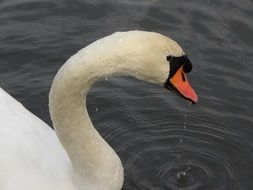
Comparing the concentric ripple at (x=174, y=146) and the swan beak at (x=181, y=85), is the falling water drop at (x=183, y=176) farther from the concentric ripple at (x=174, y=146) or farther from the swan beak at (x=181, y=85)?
the swan beak at (x=181, y=85)

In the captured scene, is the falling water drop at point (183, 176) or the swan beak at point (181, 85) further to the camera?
the falling water drop at point (183, 176)

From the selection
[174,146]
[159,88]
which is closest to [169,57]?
[174,146]

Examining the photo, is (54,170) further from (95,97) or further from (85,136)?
(95,97)

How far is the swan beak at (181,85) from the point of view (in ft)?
14.2

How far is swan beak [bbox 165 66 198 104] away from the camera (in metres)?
4.33

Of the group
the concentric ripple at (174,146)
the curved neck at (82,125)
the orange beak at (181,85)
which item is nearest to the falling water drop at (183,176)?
the concentric ripple at (174,146)

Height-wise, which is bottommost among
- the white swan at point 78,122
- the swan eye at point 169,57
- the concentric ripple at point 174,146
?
the concentric ripple at point 174,146

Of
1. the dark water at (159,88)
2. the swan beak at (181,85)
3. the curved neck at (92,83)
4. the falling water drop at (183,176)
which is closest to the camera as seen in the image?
the curved neck at (92,83)

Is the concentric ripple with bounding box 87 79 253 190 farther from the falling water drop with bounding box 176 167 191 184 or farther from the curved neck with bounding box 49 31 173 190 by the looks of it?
the curved neck with bounding box 49 31 173 190

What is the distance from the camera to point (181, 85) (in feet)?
14.6

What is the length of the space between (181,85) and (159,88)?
2.84 metres

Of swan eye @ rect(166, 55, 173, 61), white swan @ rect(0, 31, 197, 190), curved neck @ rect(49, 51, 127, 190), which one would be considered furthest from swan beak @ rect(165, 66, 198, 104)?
curved neck @ rect(49, 51, 127, 190)

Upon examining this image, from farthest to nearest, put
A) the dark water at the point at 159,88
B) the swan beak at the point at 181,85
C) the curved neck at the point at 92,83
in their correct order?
the dark water at the point at 159,88, the swan beak at the point at 181,85, the curved neck at the point at 92,83

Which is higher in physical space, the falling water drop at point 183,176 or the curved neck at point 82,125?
the curved neck at point 82,125
